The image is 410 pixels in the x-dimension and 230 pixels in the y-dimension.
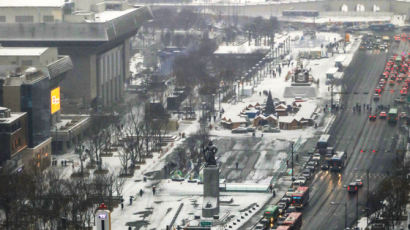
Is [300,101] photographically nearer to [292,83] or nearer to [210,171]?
[292,83]

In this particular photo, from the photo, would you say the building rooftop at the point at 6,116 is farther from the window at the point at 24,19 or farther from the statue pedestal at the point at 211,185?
the window at the point at 24,19

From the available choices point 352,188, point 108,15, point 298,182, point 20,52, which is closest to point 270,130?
point 20,52

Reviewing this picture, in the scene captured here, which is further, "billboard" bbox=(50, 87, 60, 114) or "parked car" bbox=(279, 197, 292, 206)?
"billboard" bbox=(50, 87, 60, 114)

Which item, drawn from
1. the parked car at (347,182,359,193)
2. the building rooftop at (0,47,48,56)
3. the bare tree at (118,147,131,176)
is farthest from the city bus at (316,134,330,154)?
the building rooftop at (0,47,48,56)

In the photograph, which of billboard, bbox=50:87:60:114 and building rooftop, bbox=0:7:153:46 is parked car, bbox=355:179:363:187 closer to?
billboard, bbox=50:87:60:114

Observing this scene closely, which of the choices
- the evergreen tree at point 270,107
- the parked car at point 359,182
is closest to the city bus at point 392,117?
the evergreen tree at point 270,107
